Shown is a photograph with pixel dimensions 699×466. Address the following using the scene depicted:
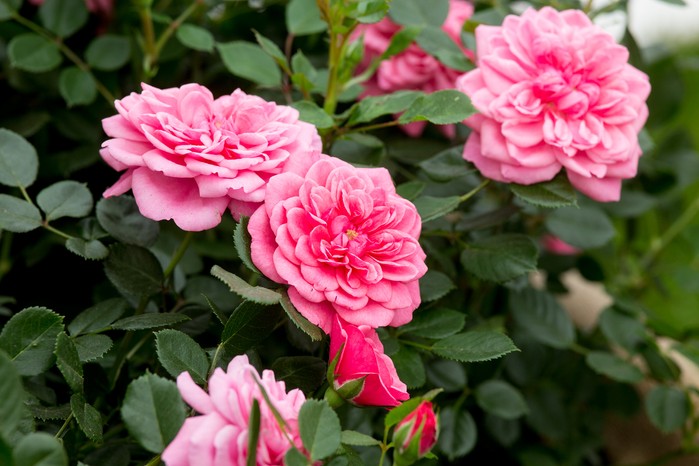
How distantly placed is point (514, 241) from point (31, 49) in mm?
491

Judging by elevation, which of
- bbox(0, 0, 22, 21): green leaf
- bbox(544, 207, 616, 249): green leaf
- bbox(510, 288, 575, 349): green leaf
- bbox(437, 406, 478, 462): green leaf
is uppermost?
bbox(0, 0, 22, 21): green leaf

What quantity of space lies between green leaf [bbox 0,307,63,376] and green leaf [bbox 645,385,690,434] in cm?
59

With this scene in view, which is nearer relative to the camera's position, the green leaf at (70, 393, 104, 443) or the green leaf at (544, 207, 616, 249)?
the green leaf at (70, 393, 104, 443)

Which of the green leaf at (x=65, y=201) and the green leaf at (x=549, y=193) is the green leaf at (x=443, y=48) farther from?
the green leaf at (x=65, y=201)

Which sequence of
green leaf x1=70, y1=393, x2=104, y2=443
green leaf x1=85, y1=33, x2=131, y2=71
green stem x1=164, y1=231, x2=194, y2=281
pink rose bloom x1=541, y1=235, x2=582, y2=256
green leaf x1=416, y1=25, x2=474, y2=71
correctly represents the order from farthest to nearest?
pink rose bloom x1=541, y1=235, x2=582, y2=256
green leaf x1=85, y1=33, x2=131, y2=71
green leaf x1=416, y1=25, x2=474, y2=71
green stem x1=164, y1=231, x2=194, y2=281
green leaf x1=70, y1=393, x2=104, y2=443

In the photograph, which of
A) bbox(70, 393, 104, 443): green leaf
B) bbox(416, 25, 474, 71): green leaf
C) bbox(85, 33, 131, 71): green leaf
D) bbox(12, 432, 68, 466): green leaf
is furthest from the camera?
bbox(85, 33, 131, 71): green leaf

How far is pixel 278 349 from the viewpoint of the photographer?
0.67 meters

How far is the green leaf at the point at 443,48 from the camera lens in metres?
0.66

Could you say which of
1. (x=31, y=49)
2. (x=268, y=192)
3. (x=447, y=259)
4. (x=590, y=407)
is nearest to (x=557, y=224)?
(x=447, y=259)

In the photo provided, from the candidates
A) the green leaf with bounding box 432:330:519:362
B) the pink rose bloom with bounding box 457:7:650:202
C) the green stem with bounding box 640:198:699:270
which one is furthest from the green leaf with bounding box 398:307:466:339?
the green stem with bounding box 640:198:699:270

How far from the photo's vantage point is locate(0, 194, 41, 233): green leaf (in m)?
0.52

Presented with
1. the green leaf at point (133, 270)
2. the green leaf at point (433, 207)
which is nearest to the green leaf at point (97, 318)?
the green leaf at point (133, 270)

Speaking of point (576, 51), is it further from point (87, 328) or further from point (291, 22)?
point (87, 328)

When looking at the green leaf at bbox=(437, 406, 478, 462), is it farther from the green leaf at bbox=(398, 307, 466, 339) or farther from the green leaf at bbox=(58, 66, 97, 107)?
the green leaf at bbox=(58, 66, 97, 107)
